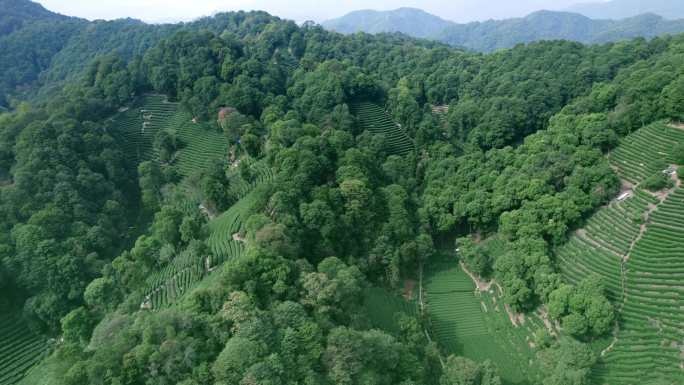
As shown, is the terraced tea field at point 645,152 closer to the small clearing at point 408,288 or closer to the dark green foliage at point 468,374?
the small clearing at point 408,288

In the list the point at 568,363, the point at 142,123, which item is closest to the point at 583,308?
the point at 568,363

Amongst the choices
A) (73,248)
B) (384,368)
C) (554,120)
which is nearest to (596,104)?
(554,120)

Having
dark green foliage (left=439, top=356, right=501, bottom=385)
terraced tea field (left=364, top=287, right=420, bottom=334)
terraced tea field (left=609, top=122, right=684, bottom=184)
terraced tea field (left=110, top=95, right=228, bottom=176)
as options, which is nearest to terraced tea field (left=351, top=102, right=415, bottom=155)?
terraced tea field (left=110, top=95, right=228, bottom=176)

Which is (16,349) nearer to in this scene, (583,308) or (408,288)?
(408,288)

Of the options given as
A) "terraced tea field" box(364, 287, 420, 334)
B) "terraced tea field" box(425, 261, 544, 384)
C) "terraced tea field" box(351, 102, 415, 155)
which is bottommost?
"terraced tea field" box(425, 261, 544, 384)

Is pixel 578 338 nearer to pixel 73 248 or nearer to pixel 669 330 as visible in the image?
pixel 669 330

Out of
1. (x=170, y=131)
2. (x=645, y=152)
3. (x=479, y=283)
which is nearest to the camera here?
(x=479, y=283)

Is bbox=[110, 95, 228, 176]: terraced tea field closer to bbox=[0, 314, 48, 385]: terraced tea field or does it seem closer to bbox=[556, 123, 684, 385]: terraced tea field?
bbox=[0, 314, 48, 385]: terraced tea field
